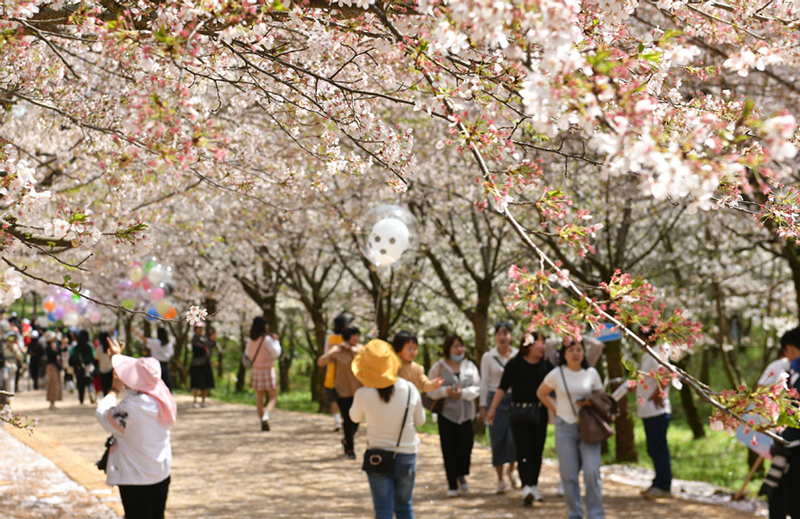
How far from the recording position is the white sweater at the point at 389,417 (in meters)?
5.92

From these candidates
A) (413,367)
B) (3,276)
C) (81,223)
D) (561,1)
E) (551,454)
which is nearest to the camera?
(561,1)

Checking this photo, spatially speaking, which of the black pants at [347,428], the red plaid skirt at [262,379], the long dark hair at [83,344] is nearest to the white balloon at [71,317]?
the long dark hair at [83,344]

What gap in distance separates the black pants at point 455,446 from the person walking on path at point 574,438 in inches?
69.0

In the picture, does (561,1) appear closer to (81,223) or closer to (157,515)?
(81,223)

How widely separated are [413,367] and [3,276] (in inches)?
208

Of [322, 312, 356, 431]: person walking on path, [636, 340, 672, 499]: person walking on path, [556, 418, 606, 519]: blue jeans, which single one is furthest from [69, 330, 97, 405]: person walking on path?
[556, 418, 606, 519]: blue jeans

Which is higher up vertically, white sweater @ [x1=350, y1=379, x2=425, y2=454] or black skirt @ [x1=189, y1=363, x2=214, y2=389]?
black skirt @ [x1=189, y1=363, x2=214, y2=389]

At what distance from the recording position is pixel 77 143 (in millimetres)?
8812

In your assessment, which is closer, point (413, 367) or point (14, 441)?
point (413, 367)

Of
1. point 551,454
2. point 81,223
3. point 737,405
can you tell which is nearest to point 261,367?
point 551,454

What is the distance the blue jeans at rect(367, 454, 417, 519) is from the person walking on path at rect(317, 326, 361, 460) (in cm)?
417

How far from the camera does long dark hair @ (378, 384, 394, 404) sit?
5941 millimetres

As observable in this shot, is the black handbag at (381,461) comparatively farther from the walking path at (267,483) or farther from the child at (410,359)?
the walking path at (267,483)

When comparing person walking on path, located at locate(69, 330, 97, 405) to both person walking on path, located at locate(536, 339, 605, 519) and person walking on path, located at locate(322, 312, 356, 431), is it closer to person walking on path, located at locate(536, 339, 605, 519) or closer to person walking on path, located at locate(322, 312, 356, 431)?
person walking on path, located at locate(322, 312, 356, 431)
